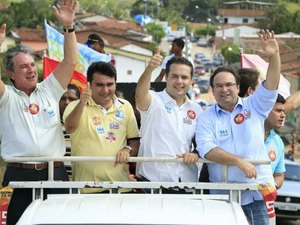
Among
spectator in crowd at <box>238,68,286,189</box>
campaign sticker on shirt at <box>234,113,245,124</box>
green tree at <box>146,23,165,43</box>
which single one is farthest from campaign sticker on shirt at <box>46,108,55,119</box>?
green tree at <box>146,23,165,43</box>

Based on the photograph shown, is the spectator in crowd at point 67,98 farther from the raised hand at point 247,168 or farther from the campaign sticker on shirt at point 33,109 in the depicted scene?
the raised hand at point 247,168

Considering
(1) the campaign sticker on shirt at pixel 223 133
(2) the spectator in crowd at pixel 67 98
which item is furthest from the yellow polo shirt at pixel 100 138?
(2) the spectator in crowd at pixel 67 98

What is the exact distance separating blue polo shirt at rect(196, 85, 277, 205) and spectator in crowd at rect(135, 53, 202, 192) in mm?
191

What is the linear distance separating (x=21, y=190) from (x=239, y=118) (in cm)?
169

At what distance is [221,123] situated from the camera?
20.0 feet

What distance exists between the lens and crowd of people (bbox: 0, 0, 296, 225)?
5961 mm

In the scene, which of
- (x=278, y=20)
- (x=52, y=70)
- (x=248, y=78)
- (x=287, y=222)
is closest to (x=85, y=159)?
(x=248, y=78)

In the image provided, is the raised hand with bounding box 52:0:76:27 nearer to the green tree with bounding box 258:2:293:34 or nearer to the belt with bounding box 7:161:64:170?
the belt with bounding box 7:161:64:170

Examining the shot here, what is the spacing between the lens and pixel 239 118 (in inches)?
241

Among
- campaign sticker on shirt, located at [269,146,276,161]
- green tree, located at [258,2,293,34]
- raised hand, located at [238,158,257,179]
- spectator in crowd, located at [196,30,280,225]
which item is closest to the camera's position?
raised hand, located at [238,158,257,179]

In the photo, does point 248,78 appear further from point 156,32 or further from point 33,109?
point 156,32

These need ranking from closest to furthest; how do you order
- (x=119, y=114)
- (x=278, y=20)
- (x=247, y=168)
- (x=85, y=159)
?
(x=85, y=159), (x=247, y=168), (x=119, y=114), (x=278, y=20)

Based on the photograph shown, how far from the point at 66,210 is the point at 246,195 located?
174 cm

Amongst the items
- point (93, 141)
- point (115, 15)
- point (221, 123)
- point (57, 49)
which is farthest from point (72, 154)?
point (115, 15)
